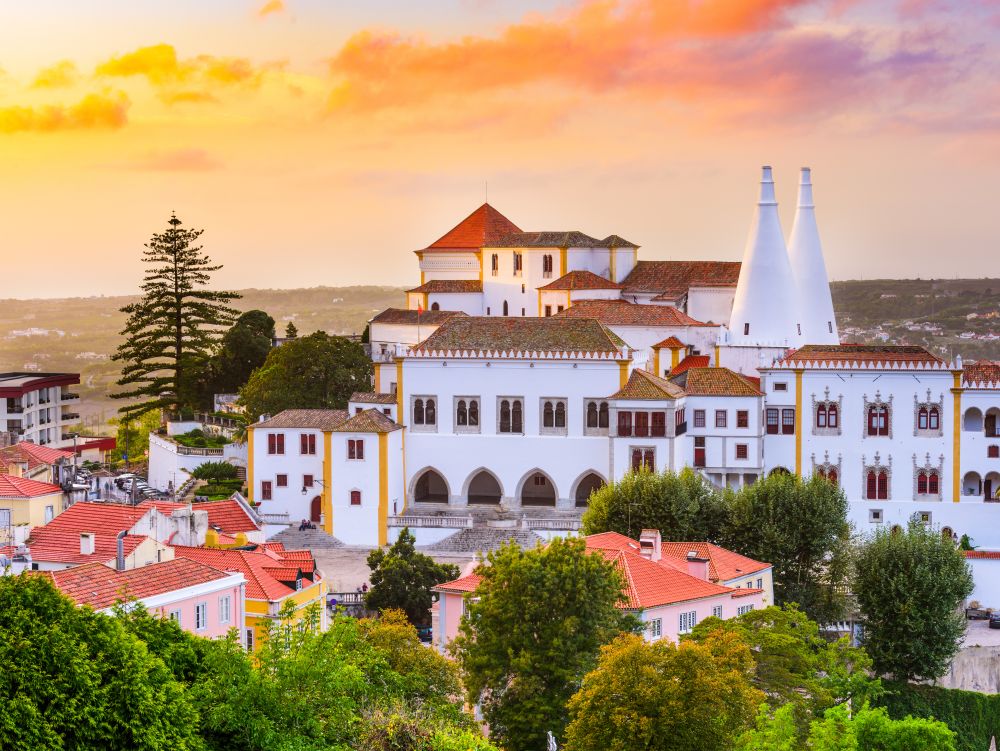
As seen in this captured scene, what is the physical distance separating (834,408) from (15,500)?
25549mm

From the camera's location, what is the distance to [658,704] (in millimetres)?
30250

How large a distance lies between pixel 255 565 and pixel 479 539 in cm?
1662

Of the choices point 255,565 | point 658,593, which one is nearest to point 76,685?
point 255,565

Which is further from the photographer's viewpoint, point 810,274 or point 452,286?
point 452,286

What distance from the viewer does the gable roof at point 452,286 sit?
253ft

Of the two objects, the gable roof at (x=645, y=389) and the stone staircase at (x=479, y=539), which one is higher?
the gable roof at (x=645, y=389)

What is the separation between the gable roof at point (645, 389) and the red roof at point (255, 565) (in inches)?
700

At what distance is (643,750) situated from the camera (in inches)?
1182

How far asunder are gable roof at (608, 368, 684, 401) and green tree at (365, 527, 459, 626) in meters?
12.0

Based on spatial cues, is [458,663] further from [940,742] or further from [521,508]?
[521,508]

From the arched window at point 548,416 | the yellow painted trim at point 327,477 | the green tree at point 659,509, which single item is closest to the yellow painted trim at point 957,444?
the green tree at point 659,509

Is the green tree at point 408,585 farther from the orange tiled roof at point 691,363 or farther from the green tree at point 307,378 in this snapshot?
the orange tiled roof at point 691,363

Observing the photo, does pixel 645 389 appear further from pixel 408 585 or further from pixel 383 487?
pixel 408 585

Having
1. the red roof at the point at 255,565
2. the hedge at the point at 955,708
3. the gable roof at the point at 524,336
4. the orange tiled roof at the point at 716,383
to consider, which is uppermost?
the gable roof at the point at 524,336
